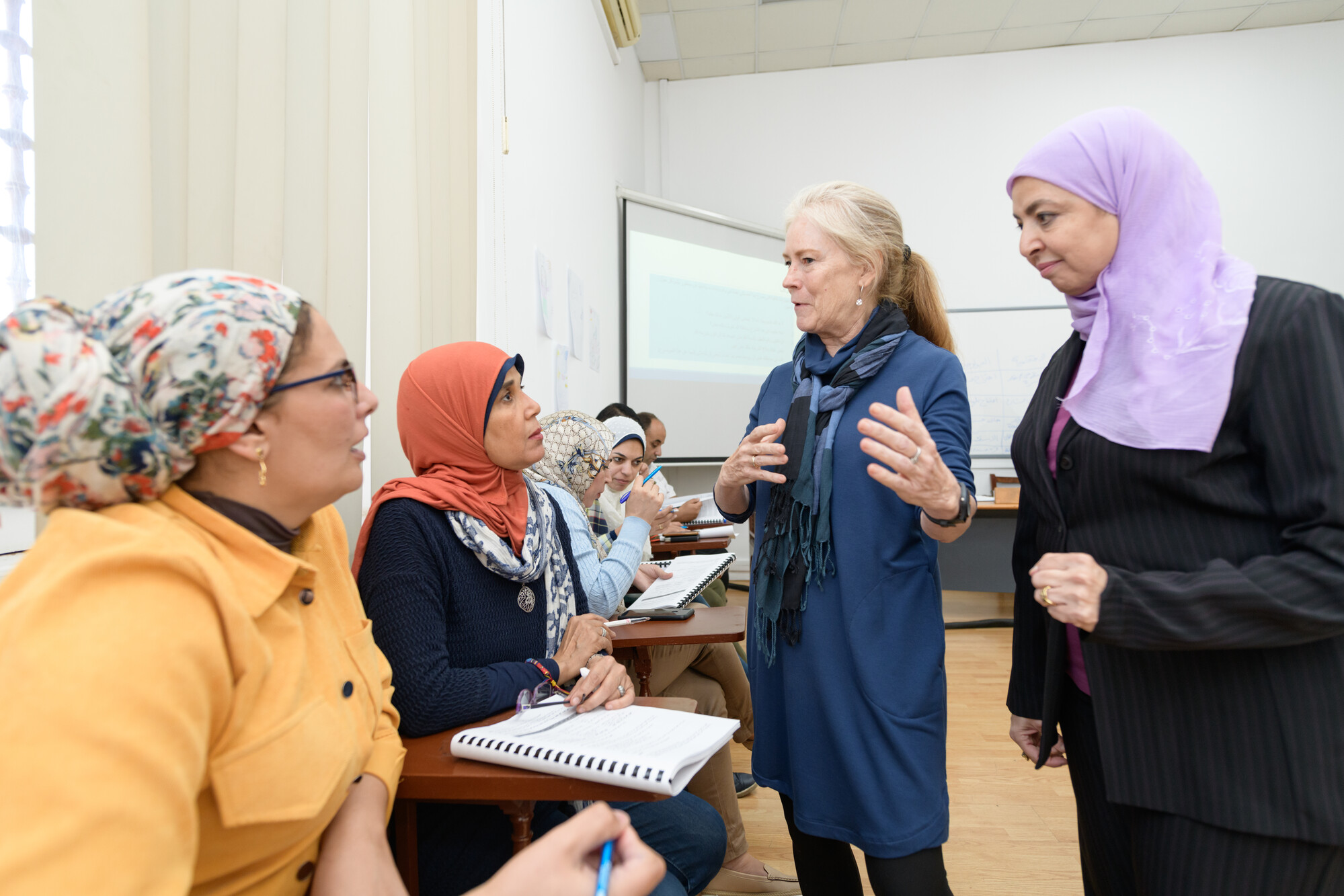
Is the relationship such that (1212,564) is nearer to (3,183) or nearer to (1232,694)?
(1232,694)

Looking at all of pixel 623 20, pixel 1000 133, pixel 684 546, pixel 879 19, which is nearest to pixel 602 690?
pixel 684 546

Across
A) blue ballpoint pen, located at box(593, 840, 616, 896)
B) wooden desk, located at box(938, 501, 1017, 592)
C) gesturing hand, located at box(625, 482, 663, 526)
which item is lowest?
wooden desk, located at box(938, 501, 1017, 592)

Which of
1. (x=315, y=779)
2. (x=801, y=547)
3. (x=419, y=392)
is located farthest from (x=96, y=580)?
(x=801, y=547)

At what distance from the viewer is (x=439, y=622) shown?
115 cm

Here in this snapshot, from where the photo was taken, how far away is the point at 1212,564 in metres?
0.86

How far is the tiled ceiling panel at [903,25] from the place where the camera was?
5004 millimetres

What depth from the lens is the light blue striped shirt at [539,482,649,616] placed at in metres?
1.79

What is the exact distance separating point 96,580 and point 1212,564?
3.54 feet

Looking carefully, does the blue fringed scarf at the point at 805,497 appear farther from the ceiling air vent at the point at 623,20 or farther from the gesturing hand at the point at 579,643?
the ceiling air vent at the point at 623,20

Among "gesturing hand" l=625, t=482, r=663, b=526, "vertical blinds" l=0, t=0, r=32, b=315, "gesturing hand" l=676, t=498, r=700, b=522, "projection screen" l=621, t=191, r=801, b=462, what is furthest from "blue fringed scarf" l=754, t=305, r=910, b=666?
"projection screen" l=621, t=191, r=801, b=462

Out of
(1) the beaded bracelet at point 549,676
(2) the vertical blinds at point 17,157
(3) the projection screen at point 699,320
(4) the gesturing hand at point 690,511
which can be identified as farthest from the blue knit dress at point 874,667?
(3) the projection screen at point 699,320

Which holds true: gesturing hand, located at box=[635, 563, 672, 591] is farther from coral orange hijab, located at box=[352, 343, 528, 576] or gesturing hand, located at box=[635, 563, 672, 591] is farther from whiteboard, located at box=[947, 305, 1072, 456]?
whiteboard, located at box=[947, 305, 1072, 456]

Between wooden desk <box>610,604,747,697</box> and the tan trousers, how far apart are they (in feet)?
0.71

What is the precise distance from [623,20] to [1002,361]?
347 cm
